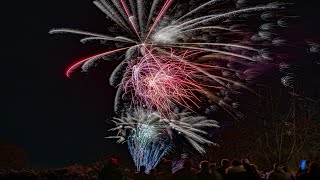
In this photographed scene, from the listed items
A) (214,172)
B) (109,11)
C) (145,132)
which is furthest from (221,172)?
(145,132)

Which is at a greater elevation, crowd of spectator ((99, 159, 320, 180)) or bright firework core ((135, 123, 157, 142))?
crowd of spectator ((99, 159, 320, 180))

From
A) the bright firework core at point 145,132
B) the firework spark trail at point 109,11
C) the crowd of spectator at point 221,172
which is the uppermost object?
the firework spark trail at point 109,11

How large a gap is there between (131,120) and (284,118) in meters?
14.1

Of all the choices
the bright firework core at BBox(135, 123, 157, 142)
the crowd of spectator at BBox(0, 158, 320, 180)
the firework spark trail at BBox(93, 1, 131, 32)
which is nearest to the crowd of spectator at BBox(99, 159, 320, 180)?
the crowd of spectator at BBox(0, 158, 320, 180)

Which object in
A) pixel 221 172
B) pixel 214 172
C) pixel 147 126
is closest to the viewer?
pixel 214 172

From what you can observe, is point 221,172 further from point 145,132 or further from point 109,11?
point 145,132

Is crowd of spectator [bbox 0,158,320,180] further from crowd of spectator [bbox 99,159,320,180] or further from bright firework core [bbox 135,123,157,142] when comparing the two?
bright firework core [bbox 135,123,157,142]

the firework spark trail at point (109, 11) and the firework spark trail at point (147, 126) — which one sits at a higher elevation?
the firework spark trail at point (109, 11)

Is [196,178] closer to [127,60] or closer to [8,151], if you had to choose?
[127,60]

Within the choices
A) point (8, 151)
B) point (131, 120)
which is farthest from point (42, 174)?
point (8, 151)

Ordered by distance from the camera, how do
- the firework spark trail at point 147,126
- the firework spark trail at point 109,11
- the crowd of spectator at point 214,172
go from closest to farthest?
the crowd of spectator at point 214,172 < the firework spark trail at point 109,11 < the firework spark trail at point 147,126

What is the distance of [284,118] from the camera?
129 feet

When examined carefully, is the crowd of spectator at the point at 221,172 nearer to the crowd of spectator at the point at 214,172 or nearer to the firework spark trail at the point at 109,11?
the crowd of spectator at the point at 214,172

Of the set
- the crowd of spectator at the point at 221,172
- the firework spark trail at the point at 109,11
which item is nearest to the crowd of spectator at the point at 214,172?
the crowd of spectator at the point at 221,172
